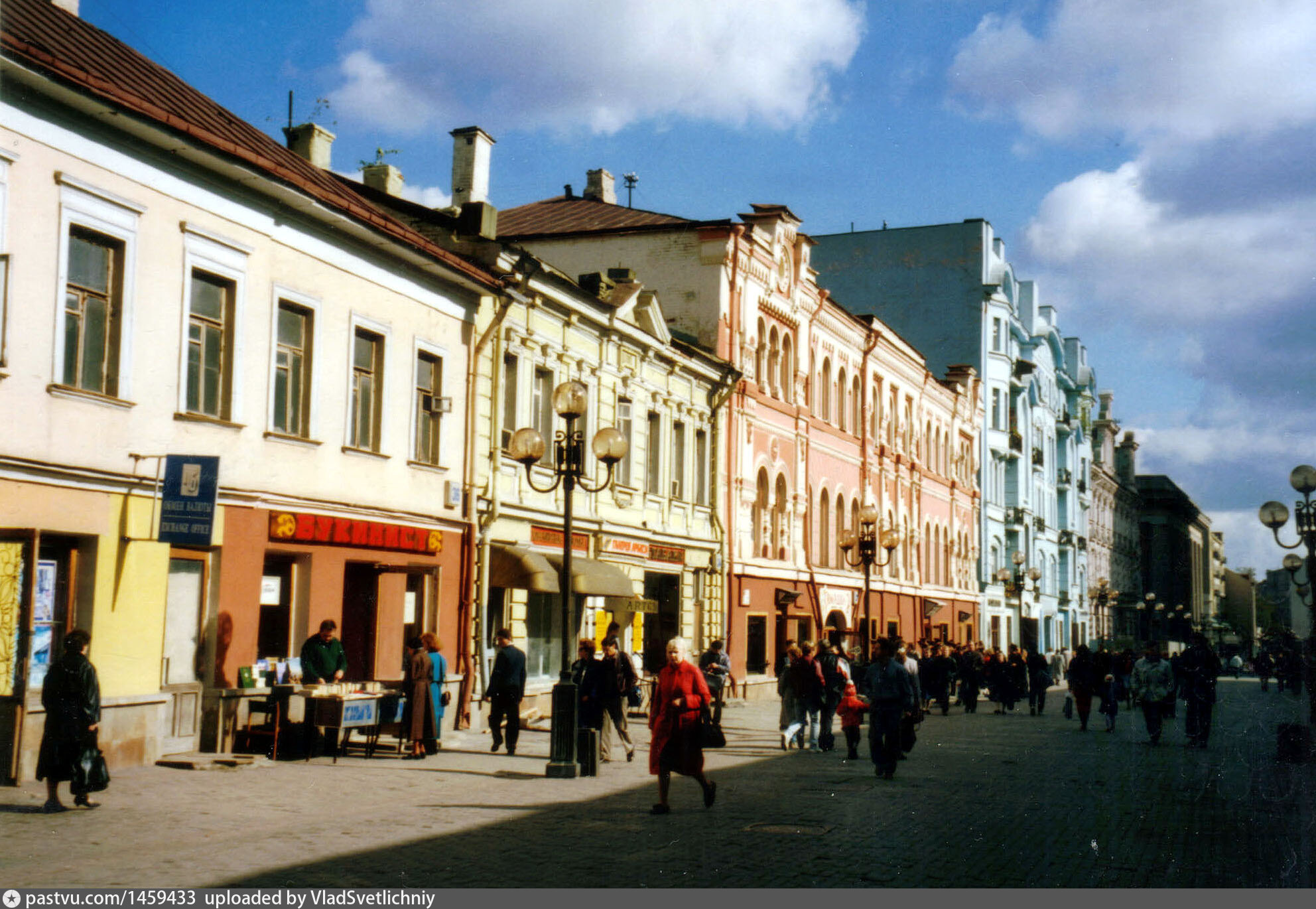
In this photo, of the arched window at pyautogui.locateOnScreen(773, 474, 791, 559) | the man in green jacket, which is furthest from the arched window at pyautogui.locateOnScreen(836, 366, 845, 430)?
the man in green jacket

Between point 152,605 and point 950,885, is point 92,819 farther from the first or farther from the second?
point 950,885

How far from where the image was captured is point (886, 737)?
16.7 m

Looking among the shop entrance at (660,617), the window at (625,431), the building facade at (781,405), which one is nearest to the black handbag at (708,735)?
the window at (625,431)

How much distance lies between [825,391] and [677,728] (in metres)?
28.0

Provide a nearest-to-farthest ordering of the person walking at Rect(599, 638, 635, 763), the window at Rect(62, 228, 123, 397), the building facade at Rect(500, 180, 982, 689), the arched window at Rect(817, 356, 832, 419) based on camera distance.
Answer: the window at Rect(62, 228, 123, 397), the person walking at Rect(599, 638, 635, 763), the building facade at Rect(500, 180, 982, 689), the arched window at Rect(817, 356, 832, 419)

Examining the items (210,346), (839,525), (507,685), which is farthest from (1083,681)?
(210,346)

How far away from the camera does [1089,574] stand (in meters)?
85.0

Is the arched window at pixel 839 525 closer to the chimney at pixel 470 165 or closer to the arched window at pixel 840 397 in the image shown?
the arched window at pixel 840 397

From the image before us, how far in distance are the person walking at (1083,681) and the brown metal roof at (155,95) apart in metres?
13.9

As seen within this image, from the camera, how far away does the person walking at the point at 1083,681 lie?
2712cm

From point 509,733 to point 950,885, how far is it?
9.58m

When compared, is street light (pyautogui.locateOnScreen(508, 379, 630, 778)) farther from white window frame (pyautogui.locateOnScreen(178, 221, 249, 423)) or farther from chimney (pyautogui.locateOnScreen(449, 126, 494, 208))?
chimney (pyautogui.locateOnScreen(449, 126, 494, 208))

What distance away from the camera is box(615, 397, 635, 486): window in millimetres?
27875

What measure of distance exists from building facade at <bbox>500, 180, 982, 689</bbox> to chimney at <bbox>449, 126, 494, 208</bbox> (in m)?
5.46
